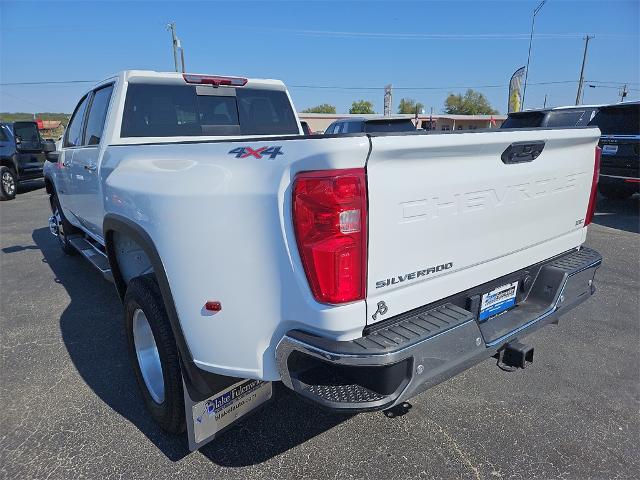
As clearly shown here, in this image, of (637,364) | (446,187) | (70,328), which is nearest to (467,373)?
(637,364)

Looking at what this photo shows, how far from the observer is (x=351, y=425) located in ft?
8.55

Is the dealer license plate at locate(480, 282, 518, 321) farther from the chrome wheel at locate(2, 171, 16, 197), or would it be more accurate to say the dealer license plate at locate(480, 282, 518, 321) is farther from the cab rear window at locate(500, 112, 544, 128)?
the chrome wheel at locate(2, 171, 16, 197)

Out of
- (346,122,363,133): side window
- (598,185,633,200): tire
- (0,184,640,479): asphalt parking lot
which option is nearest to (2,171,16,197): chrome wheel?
(0,184,640,479): asphalt parking lot

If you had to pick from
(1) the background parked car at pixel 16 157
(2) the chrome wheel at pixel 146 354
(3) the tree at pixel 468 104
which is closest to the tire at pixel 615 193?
(2) the chrome wheel at pixel 146 354

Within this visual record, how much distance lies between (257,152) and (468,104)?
A: 99.5 m

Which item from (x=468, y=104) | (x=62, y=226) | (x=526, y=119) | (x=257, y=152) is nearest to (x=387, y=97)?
(x=526, y=119)

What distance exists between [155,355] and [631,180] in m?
8.77

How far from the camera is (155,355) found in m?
2.66

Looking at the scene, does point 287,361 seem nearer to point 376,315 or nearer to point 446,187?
point 376,315

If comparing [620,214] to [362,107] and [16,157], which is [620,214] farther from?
[362,107]

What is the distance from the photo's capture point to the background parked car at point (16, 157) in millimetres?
11758

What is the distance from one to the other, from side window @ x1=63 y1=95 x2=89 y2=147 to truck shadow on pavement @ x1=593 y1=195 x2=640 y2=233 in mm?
8503

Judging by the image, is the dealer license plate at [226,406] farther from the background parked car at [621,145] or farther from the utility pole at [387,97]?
the utility pole at [387,97]

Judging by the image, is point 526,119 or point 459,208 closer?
point 459,208
